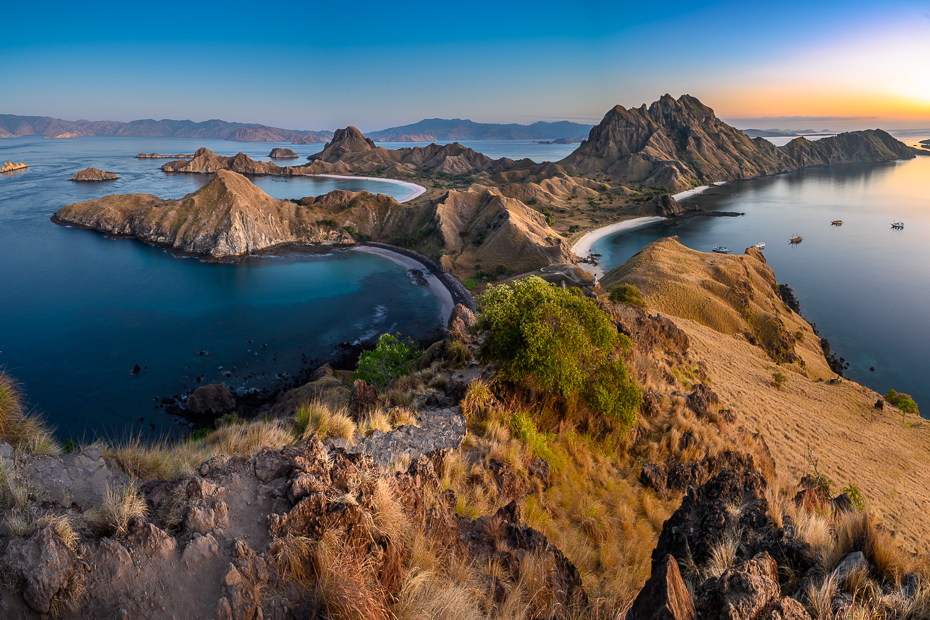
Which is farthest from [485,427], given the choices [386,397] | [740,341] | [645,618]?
[740,341]

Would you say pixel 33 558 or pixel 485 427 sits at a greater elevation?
pixel 33 558

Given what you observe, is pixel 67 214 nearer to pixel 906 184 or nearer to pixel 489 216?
pixel 489 216

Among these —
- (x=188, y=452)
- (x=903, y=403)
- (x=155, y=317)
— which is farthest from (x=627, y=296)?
(x=155, y=317)

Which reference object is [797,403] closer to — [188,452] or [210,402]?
[188,452]

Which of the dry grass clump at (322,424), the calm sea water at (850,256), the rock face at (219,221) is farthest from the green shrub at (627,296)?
the rock face at (219,221)

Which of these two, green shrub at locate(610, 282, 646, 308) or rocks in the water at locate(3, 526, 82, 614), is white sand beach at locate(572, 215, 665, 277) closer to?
green shrub at locate(610, 282, 646, 308)

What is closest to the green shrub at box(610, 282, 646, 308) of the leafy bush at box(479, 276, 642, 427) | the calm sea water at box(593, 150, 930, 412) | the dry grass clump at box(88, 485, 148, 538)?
the leafy bush at box(479, 276, 642, 427)

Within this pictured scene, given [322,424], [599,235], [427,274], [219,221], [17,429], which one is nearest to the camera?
[17,429]
